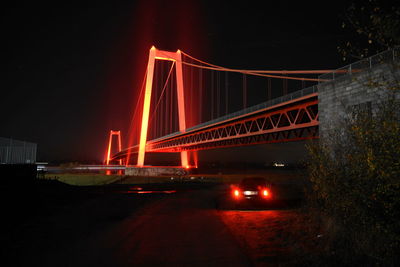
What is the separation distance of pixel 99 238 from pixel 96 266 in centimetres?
234

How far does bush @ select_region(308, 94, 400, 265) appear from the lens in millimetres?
4961

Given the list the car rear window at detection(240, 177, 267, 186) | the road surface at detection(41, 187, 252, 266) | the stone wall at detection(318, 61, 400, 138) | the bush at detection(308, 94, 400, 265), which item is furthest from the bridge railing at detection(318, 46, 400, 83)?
the road surface at detection(41, 187, 252, 266)

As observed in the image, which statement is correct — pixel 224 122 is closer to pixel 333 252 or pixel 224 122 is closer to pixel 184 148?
pixel 184 148

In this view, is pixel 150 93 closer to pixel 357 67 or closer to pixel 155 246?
pixel 357 67

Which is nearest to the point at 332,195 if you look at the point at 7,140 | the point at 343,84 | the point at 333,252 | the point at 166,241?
the point at 333,252

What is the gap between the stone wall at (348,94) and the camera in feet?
36.1

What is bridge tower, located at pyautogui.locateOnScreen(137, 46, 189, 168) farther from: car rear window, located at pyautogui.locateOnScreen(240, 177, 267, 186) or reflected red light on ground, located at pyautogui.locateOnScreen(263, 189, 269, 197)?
reflected red light on ground, located at pyautogui.locateOnScreen(263, 189, 269, 197)

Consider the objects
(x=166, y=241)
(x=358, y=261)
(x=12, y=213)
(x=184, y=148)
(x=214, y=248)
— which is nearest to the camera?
(x=358, y=261)

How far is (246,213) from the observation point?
447 inches

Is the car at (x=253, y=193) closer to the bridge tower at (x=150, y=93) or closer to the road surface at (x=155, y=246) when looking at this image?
the road surface at (x=155, y=246)

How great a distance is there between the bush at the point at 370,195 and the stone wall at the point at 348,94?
5062 mm

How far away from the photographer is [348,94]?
12805mm

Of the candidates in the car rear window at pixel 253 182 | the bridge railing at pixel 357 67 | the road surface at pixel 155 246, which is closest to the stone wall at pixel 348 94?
the bridge railing at pixel 357 67

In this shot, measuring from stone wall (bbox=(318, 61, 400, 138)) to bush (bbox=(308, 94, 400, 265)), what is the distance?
16.6ft
